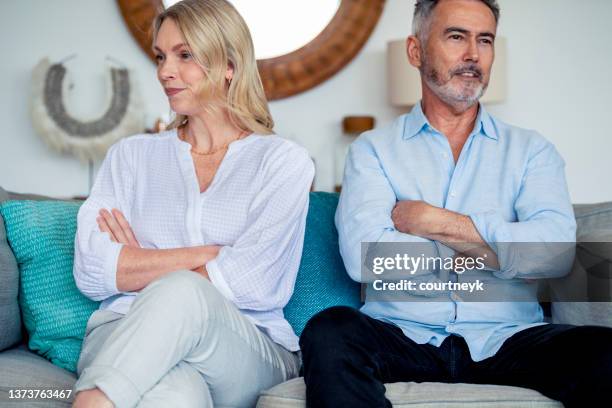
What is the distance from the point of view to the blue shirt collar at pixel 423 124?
2.02 metres

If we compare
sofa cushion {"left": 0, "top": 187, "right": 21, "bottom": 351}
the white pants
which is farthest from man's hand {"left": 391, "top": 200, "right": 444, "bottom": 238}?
sofa cushion {"left": 0, "top": 187, "right": 21, "bottom": 351}

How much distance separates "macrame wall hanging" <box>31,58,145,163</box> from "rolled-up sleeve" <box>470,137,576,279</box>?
236 centimetres

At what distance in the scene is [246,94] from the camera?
6.65ft

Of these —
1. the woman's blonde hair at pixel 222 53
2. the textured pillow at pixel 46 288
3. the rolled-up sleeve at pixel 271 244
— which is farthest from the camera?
the woman's blonde hair at pixel 222 53

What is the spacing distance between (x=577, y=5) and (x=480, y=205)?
244cm

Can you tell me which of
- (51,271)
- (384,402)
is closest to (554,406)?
(384,402)

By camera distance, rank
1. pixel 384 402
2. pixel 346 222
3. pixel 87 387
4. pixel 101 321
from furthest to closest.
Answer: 1. pixel 346 222
2. pixel 101 321
3. pixel 384 402
4. pixel 87 387

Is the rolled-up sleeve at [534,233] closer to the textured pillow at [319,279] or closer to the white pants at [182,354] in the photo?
the textured pillow at [319,279]

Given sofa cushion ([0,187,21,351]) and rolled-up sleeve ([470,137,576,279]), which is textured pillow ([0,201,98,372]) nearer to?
sofa cushion ([0,187,21,351])

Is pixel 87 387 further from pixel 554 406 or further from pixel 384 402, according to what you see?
pixel 554 406

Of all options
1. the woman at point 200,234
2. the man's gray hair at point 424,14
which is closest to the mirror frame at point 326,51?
the man's gray hair at point 424,14

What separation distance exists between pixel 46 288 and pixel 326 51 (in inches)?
91.7

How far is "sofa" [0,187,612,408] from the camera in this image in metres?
1.53

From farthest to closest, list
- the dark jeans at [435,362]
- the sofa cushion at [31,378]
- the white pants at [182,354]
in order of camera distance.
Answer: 1. the sofa cushion at [31,378]
2. the dark jeans at [435,362]
3. the white pants at [182,354]
